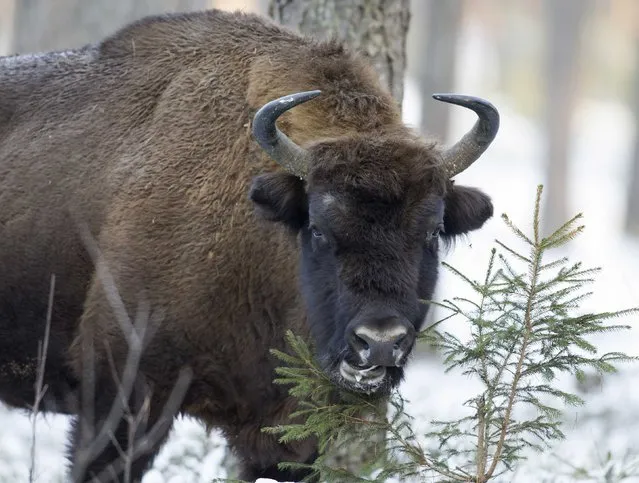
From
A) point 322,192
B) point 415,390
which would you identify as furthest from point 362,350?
point 415,390

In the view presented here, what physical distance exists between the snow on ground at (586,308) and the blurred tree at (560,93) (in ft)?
2.64

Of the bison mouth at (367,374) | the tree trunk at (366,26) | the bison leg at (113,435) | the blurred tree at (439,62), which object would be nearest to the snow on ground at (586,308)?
the bison leg at (113,435)

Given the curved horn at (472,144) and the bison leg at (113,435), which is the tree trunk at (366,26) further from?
the bison leg at (113,435)

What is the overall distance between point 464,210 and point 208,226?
1350 mm

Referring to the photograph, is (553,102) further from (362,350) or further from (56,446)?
(362,350)

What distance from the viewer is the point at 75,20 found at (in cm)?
1096

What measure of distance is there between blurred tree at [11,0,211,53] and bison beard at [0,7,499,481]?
466 centimetres

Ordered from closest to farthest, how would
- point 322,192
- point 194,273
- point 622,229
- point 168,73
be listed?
point 322,192 < point 194,273 < point 168,73 < point 622,229

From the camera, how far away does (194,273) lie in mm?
5414

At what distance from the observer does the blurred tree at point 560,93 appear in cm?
2661

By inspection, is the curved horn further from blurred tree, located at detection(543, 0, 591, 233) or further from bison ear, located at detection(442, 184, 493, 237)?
blurred tree, located at detection(543, 0, 591, 233)

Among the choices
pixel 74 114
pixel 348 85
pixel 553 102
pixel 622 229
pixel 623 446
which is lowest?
pixel 622 229

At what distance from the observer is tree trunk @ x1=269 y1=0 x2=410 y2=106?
6.77 m

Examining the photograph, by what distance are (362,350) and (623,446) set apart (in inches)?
159
